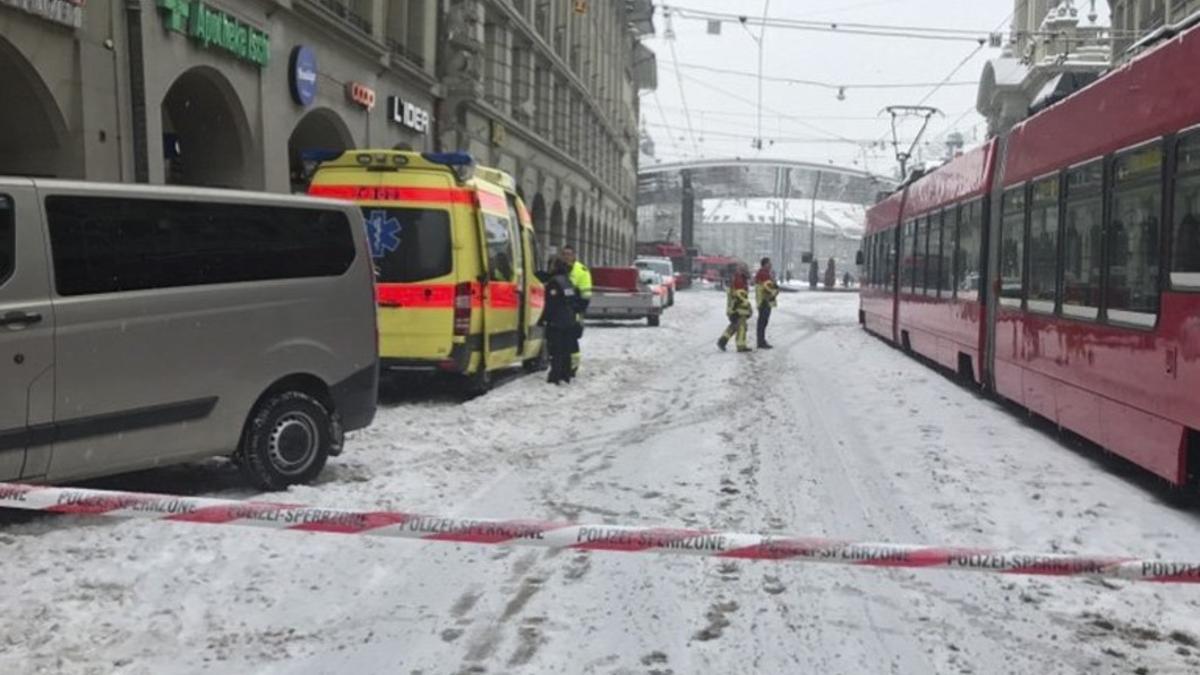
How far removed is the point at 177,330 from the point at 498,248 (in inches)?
242

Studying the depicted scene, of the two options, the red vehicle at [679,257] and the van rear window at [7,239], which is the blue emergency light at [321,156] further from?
the red vehicle at [679,257]

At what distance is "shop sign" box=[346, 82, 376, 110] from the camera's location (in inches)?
754

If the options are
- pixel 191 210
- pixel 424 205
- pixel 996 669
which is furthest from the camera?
pixel 424 205

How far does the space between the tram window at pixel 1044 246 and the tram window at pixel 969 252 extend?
90.5 inches

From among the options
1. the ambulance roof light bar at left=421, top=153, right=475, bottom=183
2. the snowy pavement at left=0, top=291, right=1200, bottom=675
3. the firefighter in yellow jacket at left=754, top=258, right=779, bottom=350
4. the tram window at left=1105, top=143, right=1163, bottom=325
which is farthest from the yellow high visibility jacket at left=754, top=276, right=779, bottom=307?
the tram window at left=1105, top=143, right=1163, bottom=325

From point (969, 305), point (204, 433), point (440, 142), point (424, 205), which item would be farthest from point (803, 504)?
point (440, 142)

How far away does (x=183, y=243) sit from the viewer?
245 inches

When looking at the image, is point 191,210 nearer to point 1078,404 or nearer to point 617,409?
point 617,409

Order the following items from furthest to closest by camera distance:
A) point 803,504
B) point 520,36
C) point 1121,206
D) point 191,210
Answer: point 520,36
point 1121,206
point 803,504
point 191,210

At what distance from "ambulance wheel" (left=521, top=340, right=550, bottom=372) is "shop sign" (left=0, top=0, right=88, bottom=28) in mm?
7076

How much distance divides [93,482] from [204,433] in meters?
0.87

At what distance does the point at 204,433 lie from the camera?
20.8 ft

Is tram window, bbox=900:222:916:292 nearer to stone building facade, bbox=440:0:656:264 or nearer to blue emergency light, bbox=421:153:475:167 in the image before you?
blue emergency light, bbox=421:153:475:167

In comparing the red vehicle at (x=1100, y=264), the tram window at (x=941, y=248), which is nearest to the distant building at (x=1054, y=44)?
the tram window at (x=941, y=248)
